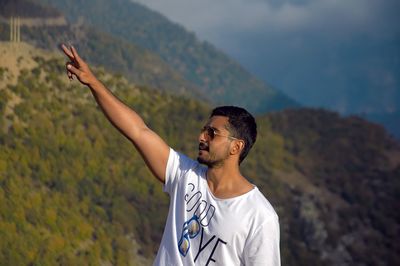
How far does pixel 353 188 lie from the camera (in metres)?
28.1

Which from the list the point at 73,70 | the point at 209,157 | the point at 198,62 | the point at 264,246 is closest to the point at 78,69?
the point at 73,70

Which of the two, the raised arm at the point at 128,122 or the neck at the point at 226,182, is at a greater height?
the raised arm at the point at 128,122

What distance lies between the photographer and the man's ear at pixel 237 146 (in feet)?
13.1

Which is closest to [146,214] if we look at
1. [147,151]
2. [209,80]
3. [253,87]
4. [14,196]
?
[14,196]

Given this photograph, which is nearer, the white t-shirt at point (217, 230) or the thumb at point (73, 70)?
the white t-shirt at point (217, 230)

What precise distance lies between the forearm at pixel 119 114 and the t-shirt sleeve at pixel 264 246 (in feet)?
2.81

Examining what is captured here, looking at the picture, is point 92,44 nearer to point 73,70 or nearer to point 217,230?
point 73,70

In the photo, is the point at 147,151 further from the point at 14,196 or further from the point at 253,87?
the point at 253,87

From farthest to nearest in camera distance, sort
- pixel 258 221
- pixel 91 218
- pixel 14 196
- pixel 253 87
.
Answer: pixel 253 87
pixel 91 218
pixel 14 196
pixel 258 221

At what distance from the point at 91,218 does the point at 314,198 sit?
11.4 meters

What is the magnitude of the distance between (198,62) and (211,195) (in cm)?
7598

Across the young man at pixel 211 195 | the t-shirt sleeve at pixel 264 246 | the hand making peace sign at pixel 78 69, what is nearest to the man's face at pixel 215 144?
the young man at pixel 211 195

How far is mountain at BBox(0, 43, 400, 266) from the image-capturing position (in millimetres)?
15120

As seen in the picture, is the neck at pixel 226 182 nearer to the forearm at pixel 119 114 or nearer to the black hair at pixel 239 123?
the black hair at pixel 239 123
